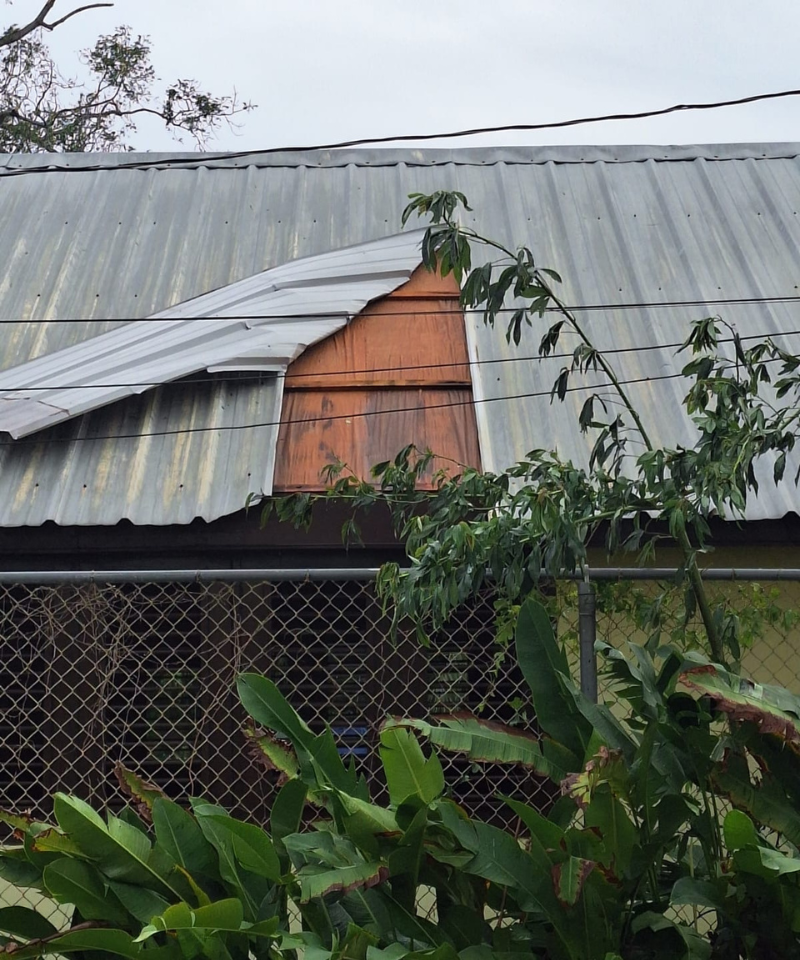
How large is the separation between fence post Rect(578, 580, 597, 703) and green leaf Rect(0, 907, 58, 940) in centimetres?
165

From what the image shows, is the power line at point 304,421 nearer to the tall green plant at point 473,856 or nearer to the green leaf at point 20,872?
the tall green plant at point 473,856

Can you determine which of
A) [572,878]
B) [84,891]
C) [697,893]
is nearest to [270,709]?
[84,891]

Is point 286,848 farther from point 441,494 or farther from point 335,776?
point 441,494

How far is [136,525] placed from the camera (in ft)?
17.4

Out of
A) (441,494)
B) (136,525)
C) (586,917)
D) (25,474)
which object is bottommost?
(586,917)

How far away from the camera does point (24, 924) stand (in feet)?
8.80

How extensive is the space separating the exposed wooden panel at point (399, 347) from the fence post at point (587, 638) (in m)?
3.18

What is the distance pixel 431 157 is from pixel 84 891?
758 centimetres

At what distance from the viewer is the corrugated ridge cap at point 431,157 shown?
8914 millimetres

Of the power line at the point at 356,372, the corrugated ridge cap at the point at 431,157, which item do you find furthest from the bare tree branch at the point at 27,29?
the power line at the point at 356,372

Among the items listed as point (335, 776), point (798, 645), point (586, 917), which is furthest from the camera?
point (798, 645)

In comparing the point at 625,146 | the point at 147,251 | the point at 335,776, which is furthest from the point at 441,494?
the point at 625,146

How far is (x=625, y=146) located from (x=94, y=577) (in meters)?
7.30

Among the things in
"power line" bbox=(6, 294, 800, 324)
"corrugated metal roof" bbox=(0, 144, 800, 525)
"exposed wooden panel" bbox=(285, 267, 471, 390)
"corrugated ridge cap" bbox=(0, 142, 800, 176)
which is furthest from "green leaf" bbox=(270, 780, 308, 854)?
"corrugated ridge cap" bbox=(0, 142, 800, 176)
